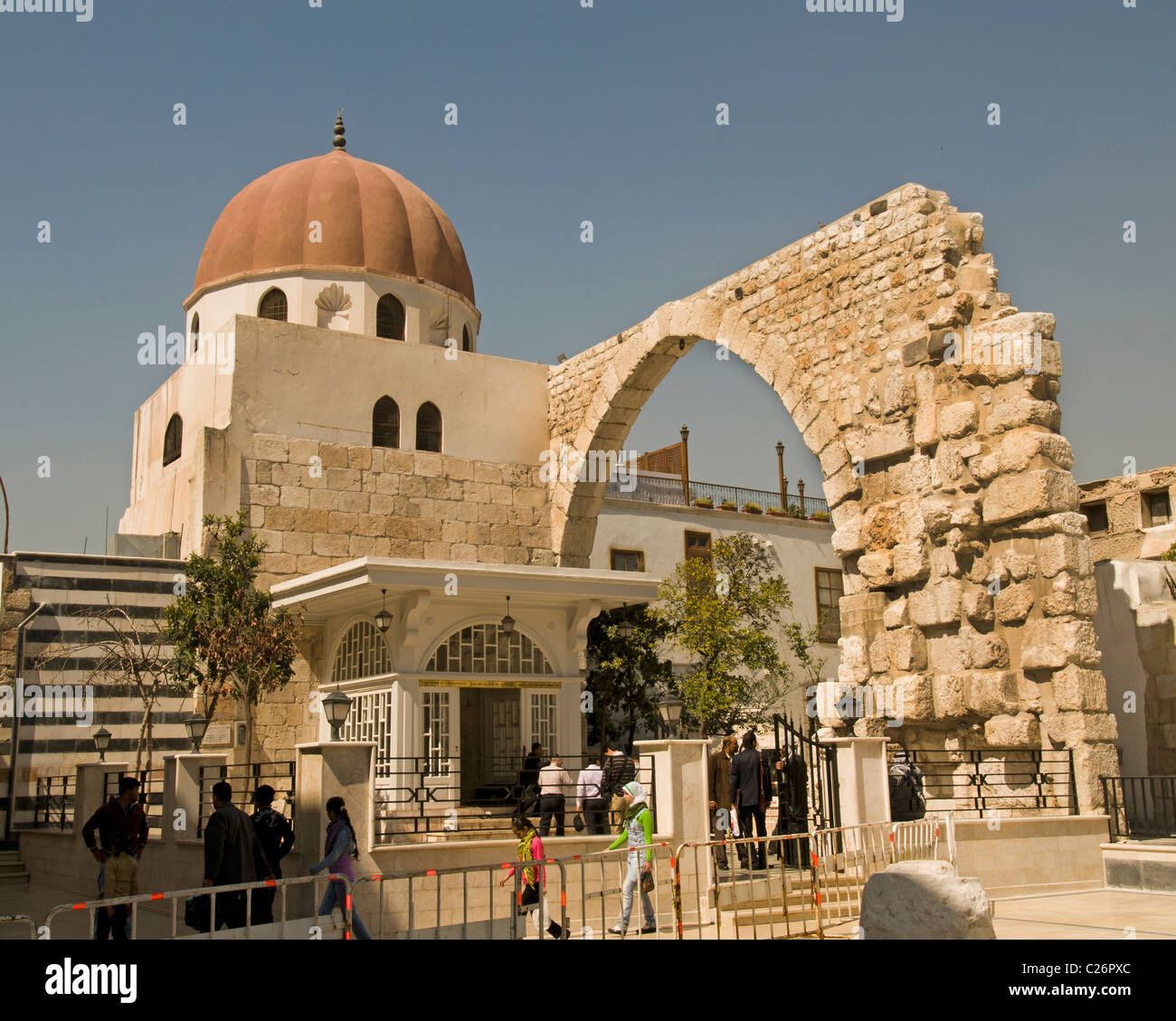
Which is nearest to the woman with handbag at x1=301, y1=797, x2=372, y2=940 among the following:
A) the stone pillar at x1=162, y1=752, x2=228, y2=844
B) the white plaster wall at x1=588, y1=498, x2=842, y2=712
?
the stone pillar at x1=162, y1=752, x2=228, y2=844

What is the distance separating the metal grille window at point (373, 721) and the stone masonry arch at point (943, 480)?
13.9 ft

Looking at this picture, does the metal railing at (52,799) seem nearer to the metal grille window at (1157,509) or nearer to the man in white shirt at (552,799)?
the man in white shirt at (552,799)

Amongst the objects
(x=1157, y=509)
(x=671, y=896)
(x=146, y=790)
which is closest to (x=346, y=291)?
(x=146, y=790)

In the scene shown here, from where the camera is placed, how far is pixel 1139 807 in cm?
1034

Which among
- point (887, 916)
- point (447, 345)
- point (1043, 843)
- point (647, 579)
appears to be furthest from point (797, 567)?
point (887, 916)

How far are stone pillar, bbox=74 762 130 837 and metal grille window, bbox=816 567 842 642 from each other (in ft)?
47.1

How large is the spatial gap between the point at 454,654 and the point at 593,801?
256cm

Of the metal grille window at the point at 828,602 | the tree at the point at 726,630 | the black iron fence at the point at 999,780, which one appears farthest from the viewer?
the metal grille window at the point at 828,602

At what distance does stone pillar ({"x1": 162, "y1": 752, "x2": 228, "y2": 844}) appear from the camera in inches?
371

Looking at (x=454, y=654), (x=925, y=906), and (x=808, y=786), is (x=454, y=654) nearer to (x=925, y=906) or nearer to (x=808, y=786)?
(x=808, y=786)

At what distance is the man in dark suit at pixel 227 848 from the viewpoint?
6.48 m

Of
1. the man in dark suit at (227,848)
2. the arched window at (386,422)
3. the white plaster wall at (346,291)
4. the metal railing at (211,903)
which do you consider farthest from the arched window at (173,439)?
the man in dark suit at (227,848)

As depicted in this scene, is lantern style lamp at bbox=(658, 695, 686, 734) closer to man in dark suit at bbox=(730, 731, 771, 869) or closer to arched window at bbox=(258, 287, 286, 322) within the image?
man in dark suit at bbox=(730, 731, 771, 869)
